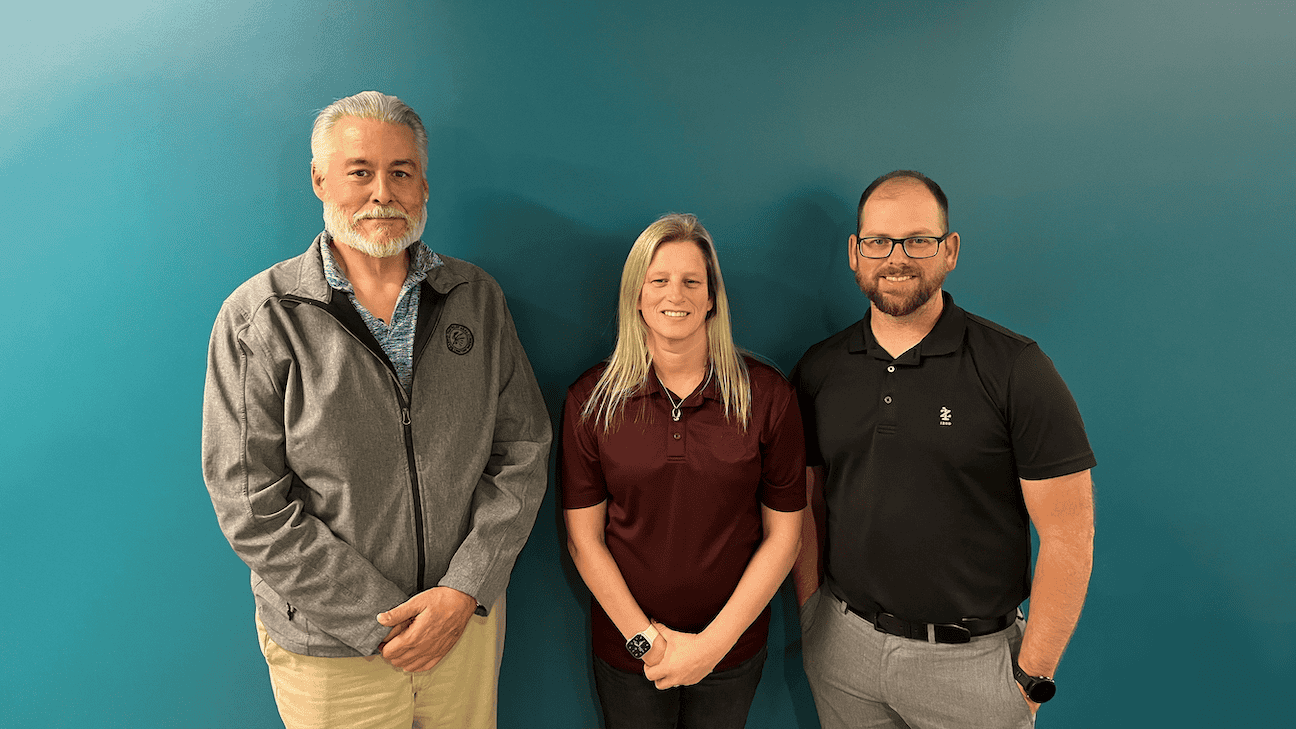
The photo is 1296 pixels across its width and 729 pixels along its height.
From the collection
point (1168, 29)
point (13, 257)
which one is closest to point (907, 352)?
point (1168, 29)

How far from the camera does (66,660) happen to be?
2.05m

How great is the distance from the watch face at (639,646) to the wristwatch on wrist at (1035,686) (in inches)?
40.3

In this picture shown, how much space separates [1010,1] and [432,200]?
1.99m

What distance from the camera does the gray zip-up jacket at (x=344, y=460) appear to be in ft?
4.94

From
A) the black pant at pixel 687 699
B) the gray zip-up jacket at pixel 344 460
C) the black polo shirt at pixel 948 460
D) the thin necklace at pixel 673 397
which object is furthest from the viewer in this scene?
the black pant at pixel 687 699

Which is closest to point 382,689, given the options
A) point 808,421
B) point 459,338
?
point 459,338

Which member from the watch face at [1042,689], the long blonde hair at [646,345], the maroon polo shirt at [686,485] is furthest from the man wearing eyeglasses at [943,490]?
the long blonde hair at [646,345]

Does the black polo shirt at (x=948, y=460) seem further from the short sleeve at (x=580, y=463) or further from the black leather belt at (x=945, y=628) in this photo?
the short sleeve at (x=580, y=463)

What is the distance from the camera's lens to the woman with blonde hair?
1.71 m

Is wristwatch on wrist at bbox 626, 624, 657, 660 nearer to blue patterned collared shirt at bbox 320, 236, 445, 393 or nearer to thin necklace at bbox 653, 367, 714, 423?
thin necklace at bbox 653, 367, 714, 423

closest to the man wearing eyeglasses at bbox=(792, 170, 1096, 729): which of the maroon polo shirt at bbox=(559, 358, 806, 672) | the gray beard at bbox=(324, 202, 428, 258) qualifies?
the maroon polo shirt at bbox=(559, 358, 806, 672)

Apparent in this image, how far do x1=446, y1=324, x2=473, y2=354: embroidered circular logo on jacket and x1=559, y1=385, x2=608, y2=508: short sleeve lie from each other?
344 mm

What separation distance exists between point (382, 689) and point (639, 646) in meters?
0.69

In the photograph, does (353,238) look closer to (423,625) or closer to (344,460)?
(344,460)
